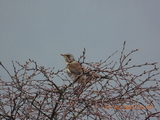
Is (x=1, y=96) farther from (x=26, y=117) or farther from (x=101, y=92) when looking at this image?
(x=101, y=92)

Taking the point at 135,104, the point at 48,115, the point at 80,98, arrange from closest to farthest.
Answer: the point at 135,104
the point at 80,98
the point at 48,115

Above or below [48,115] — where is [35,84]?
above

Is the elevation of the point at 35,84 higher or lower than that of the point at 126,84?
higher

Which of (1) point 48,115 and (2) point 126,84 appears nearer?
(2) point 126,84

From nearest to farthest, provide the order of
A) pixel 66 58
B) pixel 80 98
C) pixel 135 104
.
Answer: pixel 135 104, pixel 80 98, pixel 66 58

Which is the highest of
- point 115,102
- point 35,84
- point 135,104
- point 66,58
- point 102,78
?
point 66,58

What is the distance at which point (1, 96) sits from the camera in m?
2.99

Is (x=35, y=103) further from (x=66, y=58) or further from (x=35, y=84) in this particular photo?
(x=66, y=58)

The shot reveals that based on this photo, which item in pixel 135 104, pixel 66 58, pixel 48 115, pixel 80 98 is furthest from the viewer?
pixel 66 58

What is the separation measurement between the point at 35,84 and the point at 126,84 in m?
1.03

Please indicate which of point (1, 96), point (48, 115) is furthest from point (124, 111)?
point (1, 96)

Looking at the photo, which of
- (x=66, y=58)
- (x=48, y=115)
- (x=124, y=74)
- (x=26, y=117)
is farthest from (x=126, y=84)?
(x=66, y=58)

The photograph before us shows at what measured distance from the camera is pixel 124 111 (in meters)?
2.87

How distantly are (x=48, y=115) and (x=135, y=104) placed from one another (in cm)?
104
